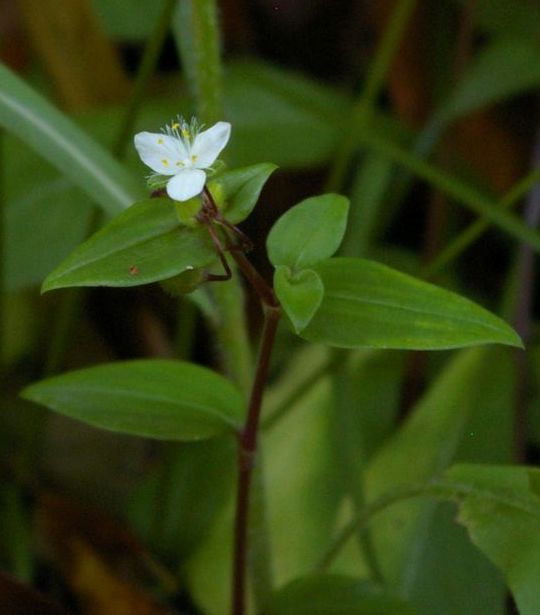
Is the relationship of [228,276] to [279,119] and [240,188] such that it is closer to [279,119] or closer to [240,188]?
[240,188]

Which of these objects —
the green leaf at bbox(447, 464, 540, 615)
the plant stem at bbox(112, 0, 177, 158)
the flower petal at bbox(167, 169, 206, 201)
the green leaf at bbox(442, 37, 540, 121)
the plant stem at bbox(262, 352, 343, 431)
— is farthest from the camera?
the green leaf at bbox(442, 37, 540, 121)

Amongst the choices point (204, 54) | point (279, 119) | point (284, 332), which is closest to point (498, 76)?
point (279, 119)

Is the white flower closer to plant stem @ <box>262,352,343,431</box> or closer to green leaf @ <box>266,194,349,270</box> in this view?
green leaf @ <box>266,194,349,270</box>

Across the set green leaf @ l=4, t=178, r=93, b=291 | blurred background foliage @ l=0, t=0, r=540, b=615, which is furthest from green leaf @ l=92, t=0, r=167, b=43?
green leaf @ l=4, t=178, r=93, b=291

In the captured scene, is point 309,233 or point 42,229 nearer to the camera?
point 309,233

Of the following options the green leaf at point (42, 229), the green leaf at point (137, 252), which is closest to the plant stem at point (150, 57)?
the green leaf at point (42, 229)
